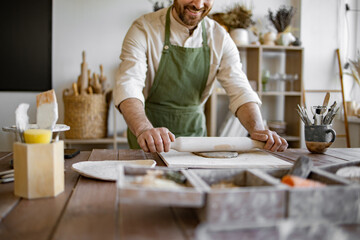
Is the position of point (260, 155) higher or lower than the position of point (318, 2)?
lower

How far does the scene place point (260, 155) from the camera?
1348 millimetres

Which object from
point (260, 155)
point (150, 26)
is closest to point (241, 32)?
point (150, 26)

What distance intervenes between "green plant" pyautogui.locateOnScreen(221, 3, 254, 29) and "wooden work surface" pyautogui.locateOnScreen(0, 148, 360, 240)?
3034 millimetres

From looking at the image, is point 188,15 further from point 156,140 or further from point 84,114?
point 84,114

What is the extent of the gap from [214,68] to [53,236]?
64.6 inches

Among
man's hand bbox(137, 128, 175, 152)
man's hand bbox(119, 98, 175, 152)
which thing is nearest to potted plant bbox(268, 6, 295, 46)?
man's hand bbox(119, 98, 175, 152)

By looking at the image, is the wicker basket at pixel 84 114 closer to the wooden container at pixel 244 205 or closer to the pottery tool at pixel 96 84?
the pottery tool at pixel 96 84

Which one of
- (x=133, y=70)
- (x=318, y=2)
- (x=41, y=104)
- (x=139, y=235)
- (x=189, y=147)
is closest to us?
(x=139, y=235)

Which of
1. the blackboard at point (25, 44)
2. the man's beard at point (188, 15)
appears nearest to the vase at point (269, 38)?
the man's beard at point (188, 15)

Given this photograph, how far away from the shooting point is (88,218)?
0.69 m

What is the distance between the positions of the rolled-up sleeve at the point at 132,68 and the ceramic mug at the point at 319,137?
76 cm

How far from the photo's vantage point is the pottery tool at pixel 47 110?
2.79ft

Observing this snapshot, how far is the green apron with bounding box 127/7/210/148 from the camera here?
2045mm

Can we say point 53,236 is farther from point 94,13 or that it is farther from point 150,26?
point 94,13
